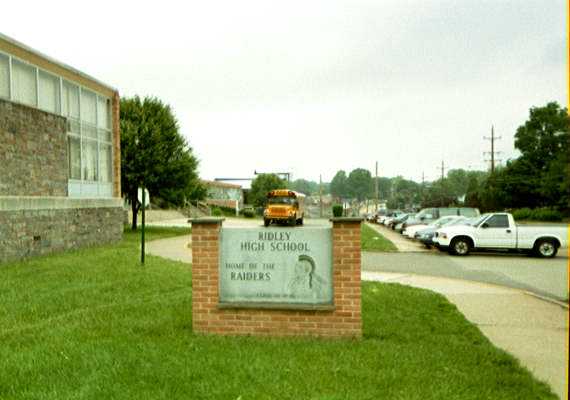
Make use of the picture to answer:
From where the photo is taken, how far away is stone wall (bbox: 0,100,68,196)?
15.7m

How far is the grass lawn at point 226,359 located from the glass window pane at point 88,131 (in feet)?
46.1

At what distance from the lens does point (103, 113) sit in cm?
2394

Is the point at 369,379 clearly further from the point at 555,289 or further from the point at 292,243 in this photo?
the point at 555,289

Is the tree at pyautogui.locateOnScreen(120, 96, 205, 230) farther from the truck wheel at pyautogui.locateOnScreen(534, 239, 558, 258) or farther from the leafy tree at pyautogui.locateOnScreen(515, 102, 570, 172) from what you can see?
the leafy tree at pyautogui.locateOnScreen(515, 102, 570, 172)

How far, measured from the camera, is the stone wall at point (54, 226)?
50.4ft

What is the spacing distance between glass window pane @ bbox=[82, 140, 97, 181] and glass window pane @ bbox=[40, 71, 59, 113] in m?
2.65

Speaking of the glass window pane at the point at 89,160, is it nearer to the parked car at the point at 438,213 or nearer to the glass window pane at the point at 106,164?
the glass window pane at the point at 106,164

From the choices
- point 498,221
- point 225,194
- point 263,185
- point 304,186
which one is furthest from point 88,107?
point 304,186

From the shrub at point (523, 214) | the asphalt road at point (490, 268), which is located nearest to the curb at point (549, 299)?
the asphalt road at point (490, 268)

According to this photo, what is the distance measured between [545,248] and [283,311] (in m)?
16.5

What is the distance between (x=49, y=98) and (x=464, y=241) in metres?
16.9

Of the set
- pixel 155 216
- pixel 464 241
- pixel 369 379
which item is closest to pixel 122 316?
pixel 369 379

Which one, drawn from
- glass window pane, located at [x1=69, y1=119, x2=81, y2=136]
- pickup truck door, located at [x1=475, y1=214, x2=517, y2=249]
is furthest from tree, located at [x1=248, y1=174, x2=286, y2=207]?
pickup truck door, located at [x1=475, y1=214, x2=517, y2=249]

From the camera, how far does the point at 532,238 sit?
19.9 m
